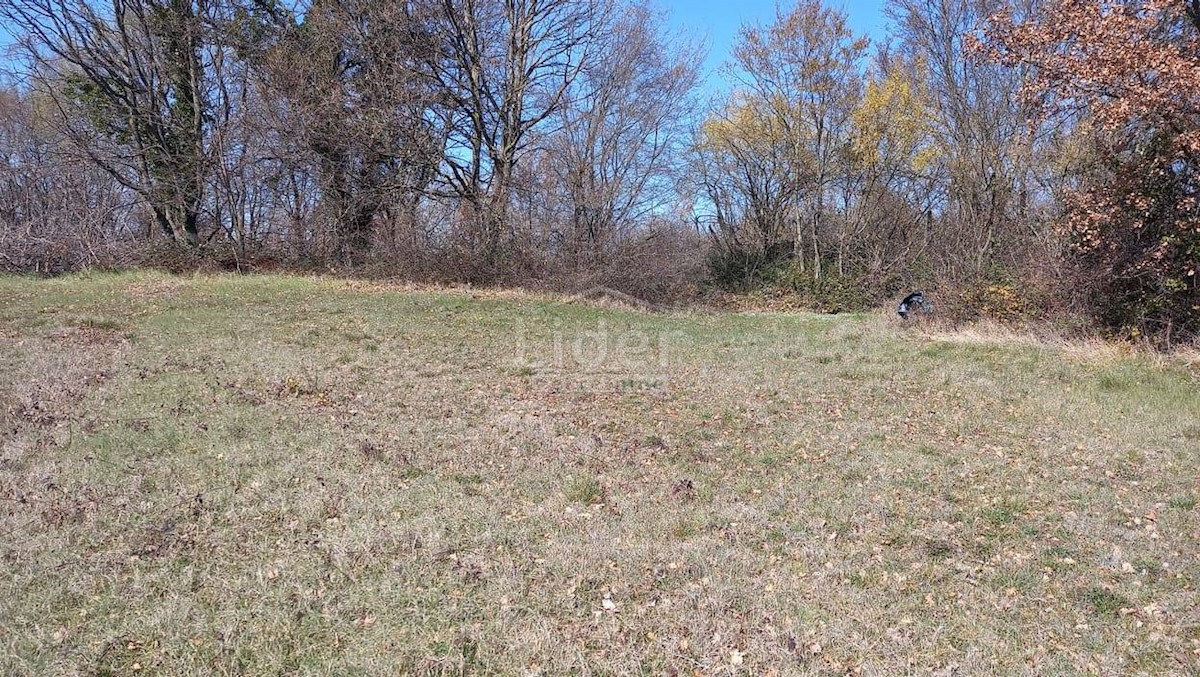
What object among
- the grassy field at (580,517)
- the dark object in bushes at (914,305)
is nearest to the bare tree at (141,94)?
the grassy field at (580,517)

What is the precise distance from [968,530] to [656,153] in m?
19.5

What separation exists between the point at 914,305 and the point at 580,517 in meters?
13.8

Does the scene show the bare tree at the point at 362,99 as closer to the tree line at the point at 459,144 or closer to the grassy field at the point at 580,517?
the tree line at the point at 459,144

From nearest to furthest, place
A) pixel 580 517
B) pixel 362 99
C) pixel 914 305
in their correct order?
1. pixel 580 517
2. pixel 914 305
3. pixel 362 99

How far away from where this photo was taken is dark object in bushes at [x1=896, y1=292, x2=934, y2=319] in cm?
1503

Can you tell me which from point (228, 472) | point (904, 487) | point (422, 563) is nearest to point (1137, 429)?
point (904, 487)

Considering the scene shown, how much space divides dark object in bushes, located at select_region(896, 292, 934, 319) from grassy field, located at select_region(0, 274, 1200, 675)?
6.39 m

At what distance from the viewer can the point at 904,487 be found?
15.6ft

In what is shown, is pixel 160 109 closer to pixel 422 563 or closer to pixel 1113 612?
pixel 422 563

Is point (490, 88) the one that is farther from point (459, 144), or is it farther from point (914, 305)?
point (914, 305)

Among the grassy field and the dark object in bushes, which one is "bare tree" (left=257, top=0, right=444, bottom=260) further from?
the dark object in bushes

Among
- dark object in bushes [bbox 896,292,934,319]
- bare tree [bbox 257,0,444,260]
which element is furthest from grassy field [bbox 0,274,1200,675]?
bare tree [bbox 257,0,444,260]


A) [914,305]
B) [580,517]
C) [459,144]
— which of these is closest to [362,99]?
[459,144]

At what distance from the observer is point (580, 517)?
4.18 m
